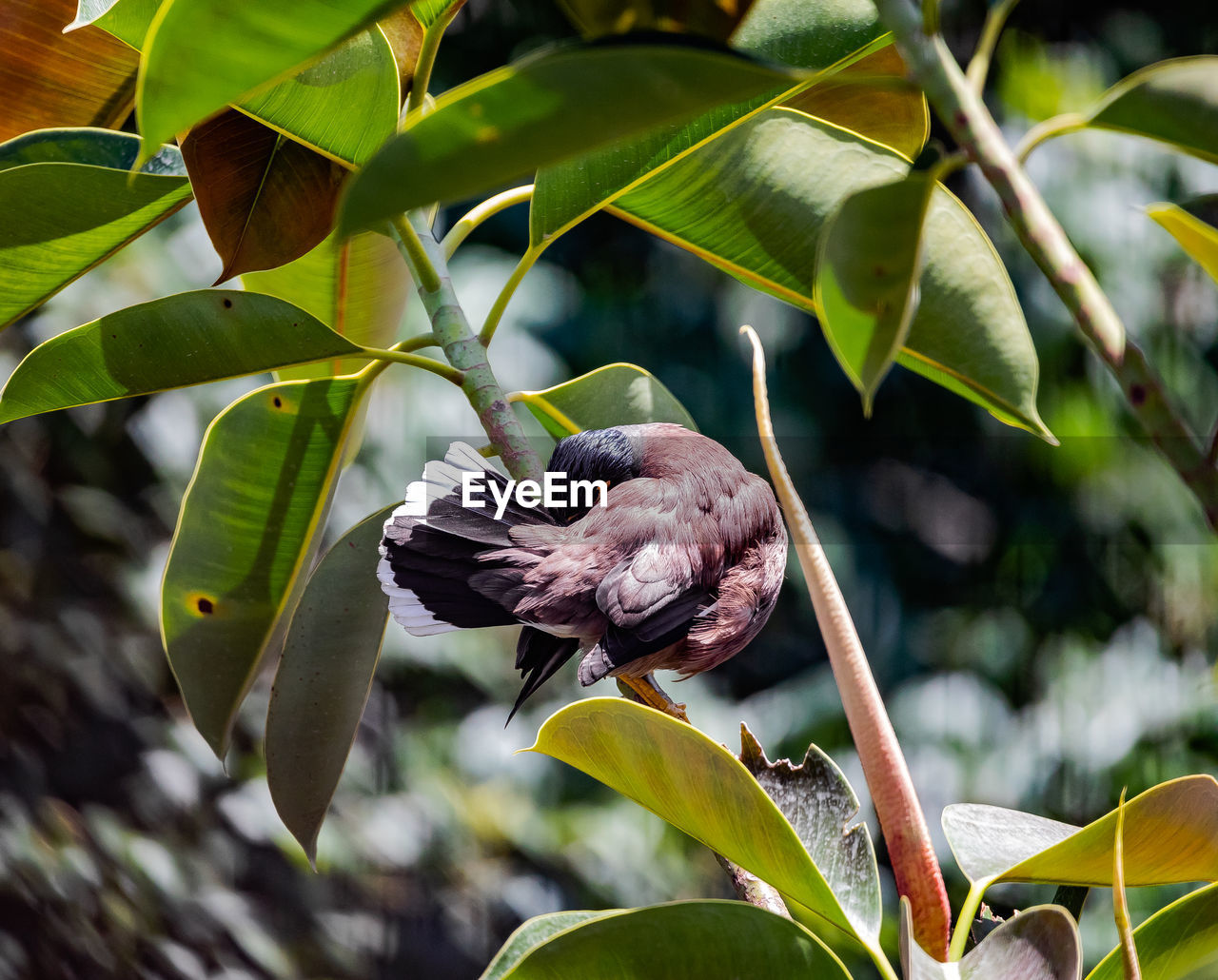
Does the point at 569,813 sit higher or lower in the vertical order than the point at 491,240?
lower

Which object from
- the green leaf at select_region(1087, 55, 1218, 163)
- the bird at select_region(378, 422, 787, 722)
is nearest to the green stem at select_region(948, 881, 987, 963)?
the bird at select_region(378, 422, 787, 722)

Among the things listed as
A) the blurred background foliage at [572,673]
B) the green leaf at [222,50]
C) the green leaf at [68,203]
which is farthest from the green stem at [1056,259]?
the blurred background foliage at [572,673]

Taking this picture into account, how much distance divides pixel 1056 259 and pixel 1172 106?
6 centimetres

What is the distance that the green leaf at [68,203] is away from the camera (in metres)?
0.38

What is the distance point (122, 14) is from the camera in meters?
0.35

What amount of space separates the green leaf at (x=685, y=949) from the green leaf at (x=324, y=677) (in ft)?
0.67

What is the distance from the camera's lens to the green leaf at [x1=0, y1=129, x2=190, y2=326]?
38cm

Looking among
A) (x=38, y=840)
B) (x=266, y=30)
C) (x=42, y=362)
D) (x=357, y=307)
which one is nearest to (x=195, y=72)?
(x=266, y=30)

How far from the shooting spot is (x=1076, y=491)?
1244mm

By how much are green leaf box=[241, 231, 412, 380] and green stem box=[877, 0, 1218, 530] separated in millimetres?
397

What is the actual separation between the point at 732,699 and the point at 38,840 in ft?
3.09

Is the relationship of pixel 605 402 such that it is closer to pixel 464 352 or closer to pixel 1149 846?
pixel 464 352

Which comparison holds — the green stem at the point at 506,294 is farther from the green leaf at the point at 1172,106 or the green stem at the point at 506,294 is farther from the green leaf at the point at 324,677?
the green leaf at the point at 1172,106

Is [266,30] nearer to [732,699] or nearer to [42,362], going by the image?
[42,362]
